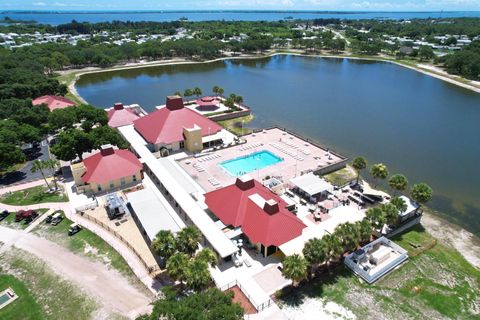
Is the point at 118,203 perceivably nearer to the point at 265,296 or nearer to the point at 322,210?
the point at 265,296

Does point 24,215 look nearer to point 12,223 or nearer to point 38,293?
point 12,223

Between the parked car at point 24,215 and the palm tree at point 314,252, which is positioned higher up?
the palm tree at point 314,252

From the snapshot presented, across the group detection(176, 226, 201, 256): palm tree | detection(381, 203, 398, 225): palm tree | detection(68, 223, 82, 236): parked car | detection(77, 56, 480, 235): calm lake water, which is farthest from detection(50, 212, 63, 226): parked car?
detection(77, 56, 480, 235): calm lake water

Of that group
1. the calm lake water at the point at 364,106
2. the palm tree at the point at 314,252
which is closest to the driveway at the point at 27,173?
the calm lake water at the point at 364,106

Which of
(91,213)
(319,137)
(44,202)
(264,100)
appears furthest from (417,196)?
(264,100)

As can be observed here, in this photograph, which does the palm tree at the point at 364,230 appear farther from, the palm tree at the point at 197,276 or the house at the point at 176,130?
the house at the point at 176,130

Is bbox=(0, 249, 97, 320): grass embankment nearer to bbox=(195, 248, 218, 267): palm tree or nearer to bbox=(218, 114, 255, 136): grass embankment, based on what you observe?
bbox=(195, 248, 218, 267): palm tree
